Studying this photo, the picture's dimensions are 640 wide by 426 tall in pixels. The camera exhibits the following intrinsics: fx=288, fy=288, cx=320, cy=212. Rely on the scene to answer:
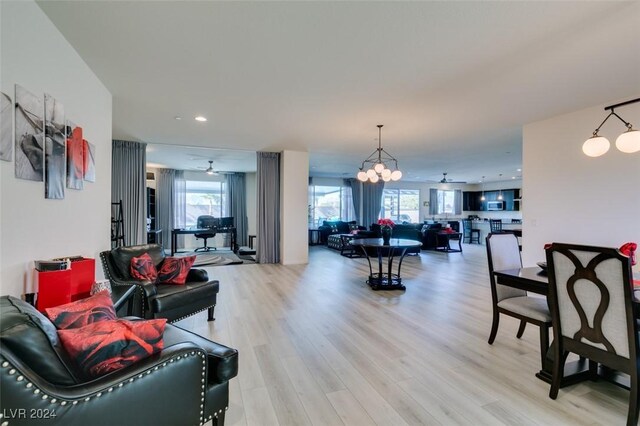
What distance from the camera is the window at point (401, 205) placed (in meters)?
12.5

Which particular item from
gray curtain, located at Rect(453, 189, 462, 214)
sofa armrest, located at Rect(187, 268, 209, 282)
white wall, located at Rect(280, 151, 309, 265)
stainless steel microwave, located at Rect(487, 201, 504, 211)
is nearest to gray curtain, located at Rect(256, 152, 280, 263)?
white wall, located at Rect(280, 151, 309, 265)

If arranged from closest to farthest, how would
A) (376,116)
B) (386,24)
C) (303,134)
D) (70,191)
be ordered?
1. (386,24)
2. (70,191)
3. (376,116)
4. (303,134)

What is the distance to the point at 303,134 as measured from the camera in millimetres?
5238

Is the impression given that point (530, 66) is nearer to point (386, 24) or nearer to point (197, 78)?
point (386, 24)

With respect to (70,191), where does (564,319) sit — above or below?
below

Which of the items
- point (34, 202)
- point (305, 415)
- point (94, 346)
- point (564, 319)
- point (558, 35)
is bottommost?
point (305, 415)

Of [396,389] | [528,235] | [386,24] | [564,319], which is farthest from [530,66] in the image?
[396,389]

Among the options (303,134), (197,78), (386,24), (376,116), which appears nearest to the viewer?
(386,24)

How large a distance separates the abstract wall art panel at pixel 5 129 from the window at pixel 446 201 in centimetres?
1377

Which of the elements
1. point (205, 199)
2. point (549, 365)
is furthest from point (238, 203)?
point (549, 365)

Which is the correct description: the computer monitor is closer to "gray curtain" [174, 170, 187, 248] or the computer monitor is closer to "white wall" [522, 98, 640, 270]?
"gray curtain" [174, 170, 187, 248]

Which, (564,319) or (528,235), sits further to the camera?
(528,235)

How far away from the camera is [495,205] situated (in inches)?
486

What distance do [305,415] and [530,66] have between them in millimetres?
3470
